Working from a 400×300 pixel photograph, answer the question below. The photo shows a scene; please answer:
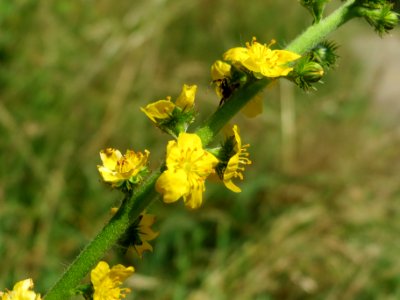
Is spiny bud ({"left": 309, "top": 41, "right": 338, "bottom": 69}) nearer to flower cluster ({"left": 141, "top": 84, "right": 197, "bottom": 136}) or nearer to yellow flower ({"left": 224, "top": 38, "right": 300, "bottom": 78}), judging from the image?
yellow flower ({"left": 224, "top": 38, "right": 300, "bottom": 78})

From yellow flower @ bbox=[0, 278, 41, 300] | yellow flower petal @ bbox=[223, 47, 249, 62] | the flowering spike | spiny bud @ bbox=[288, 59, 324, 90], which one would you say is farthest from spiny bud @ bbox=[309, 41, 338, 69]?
yellow flower @ bbox=[0, 278, 41, 300]

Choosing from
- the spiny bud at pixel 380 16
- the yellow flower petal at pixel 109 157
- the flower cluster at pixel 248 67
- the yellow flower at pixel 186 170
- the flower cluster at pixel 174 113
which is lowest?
the yellow flower at pixel 186 170

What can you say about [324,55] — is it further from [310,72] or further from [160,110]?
[160,110]

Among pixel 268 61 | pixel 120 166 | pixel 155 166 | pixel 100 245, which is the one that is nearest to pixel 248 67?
pixel 268 61

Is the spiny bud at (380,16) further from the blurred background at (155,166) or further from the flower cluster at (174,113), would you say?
the blurred background at (155,166)

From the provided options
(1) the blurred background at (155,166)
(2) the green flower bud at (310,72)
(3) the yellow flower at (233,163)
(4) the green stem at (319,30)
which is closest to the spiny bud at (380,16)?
(4) the green stem at (319,30)

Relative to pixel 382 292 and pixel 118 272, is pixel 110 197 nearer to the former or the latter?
pixel 382 292

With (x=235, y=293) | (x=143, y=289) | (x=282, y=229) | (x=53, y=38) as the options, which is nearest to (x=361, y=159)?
(x=282, y=229)
